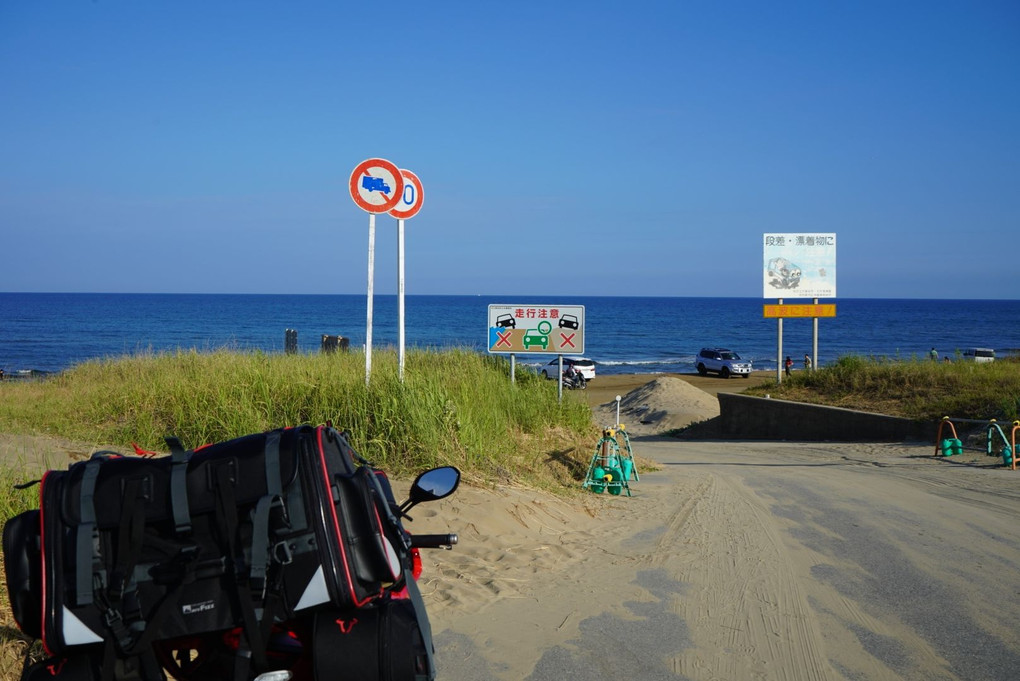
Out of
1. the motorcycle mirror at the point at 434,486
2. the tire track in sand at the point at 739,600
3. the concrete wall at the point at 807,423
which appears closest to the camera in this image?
the motorcycle mirror at the point at 434,486

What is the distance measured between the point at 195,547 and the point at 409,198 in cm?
923

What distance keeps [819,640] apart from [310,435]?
3.81 metres

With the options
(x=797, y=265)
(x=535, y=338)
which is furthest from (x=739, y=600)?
(x=797, y=265)

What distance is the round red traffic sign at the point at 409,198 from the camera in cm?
1112

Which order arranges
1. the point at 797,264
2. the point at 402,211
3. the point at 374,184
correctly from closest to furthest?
1. the point at 374,184
2. the point at 402,211
3. the point at 797,264

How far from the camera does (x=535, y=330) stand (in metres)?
14.1

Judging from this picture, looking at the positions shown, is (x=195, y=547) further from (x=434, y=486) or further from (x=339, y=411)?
(x=339, y=411)

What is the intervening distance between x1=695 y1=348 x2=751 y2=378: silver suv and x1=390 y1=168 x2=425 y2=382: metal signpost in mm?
41574

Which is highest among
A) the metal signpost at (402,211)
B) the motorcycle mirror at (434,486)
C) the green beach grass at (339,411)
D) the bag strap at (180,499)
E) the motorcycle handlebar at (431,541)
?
the metal signpost at (402,211)

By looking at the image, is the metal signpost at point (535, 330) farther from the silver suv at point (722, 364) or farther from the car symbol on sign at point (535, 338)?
the silver suv at point (722, 364)

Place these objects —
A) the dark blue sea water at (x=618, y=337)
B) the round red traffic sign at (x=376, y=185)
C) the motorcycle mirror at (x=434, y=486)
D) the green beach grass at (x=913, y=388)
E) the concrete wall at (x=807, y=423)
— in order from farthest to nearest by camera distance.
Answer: the dark blue sea water at (x=618, y=337) < the concrete wall at (x=807, y=423) < the green beach grass at (x=913, y=388) < the round red traffic sign at (x=376, y=185) < the motorcycle mirror at (x=434, y=486)

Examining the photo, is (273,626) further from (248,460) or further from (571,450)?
(571,450)

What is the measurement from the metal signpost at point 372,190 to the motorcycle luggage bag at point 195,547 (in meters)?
8.16

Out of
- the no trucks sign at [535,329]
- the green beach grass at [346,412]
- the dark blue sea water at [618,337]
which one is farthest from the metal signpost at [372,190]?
the dark blue sea water at [618,337]
